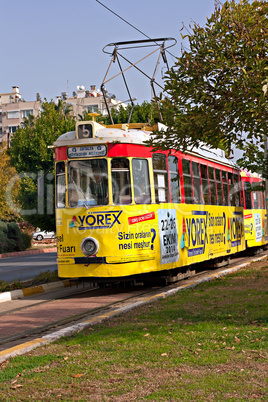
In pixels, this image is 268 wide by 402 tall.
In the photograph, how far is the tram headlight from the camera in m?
12.0

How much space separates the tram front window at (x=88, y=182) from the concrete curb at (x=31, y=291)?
2598 millimetres

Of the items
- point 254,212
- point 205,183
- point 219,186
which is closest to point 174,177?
point 205,183

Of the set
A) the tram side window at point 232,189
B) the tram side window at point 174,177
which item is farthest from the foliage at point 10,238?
the tram side window at point 174,177

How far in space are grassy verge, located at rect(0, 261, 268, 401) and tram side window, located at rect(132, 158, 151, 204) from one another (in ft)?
12.4

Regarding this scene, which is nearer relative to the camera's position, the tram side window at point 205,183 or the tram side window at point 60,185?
the tram side window at point 60,185

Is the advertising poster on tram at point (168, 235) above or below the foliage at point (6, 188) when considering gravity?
below

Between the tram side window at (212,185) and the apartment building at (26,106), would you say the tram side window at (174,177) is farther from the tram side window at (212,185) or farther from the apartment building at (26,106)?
the apartment building at (26,106)

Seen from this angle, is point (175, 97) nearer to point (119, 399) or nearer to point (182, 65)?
point (182, 65)

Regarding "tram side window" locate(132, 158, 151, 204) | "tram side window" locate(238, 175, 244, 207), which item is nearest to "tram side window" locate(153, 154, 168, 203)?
"tram side window" locate(132, 158, 151, 204)

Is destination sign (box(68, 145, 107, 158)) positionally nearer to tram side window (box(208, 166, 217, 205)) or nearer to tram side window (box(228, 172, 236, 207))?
tram side window (box(208, 166, 217, 205))

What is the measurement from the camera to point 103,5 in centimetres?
1588

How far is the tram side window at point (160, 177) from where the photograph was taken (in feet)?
42.3

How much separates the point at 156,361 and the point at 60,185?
723cm

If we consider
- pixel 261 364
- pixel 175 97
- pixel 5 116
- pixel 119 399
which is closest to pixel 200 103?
pixel 175 97
